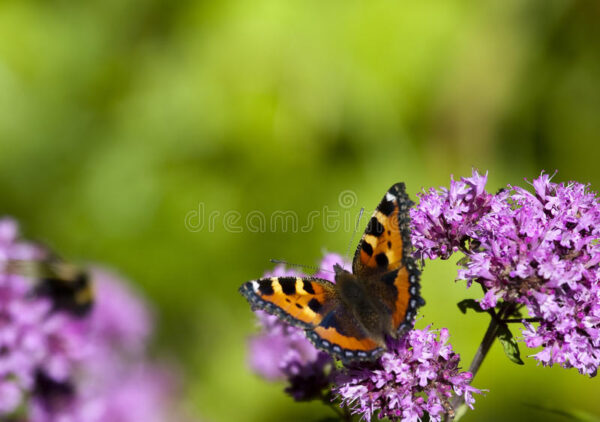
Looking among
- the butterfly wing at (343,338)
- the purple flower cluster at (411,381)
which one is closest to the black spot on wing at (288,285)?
the butterfly wing at (343,338)

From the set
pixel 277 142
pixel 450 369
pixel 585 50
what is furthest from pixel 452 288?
pixel 450 369

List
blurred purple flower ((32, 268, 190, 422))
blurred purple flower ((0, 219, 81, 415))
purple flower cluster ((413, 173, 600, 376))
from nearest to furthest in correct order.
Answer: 1. purple flower cluster ((413, 173, 600, 376))
2. blurred purple flower ((0, 219, 81, 415))
3. blurred purple flower ((32, 268, 190, 422))

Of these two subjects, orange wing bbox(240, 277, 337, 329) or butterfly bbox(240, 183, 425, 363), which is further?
orange wing bbox(240, 277, 337, 329)

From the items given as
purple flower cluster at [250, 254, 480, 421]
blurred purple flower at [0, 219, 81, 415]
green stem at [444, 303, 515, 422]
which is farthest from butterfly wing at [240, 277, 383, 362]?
blurred purple flower at [0, 219, 81, 415]

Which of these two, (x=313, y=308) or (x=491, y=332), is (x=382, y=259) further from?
(x=491, y=332)
